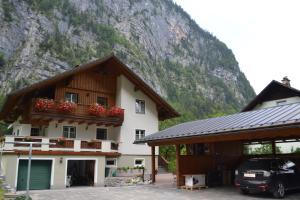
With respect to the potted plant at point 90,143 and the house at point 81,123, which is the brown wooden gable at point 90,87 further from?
the potted plant at point 90,143

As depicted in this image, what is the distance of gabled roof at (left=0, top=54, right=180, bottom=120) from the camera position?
23.2 meters

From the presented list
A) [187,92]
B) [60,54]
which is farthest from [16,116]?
[187,92]

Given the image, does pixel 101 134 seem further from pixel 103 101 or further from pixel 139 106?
pixel 139 106

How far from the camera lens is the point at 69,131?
25.9 m

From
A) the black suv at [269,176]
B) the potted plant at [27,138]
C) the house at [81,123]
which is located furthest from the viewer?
the house at [81,123]

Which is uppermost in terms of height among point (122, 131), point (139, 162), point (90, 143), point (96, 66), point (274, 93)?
point (96, 66)

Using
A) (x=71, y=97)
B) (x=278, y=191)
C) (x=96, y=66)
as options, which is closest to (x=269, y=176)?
(x=278, y=191)

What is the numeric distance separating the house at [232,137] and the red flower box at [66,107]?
241 inches

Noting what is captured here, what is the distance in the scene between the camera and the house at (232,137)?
1267 cm

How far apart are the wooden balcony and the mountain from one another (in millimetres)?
37055

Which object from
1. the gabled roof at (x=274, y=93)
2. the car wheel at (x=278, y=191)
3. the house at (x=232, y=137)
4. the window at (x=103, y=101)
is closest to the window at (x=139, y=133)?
the window at (x=103, y=101)

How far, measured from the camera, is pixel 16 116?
29.0 meters

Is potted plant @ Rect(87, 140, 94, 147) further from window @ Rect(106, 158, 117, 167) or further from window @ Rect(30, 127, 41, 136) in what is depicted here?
window @ Rect(30, 127, 41, 136)

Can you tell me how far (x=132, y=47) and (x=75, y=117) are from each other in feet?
277
